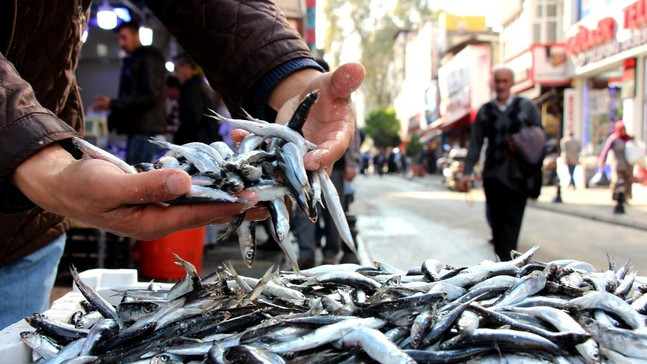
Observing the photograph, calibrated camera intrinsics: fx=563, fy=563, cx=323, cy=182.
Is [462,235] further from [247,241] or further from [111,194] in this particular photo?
[111,194]

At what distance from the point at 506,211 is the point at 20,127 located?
5848mm

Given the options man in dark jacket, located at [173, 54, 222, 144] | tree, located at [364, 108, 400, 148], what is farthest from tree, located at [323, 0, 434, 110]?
man in dark jacket, located at [173, 54, 222, 144]

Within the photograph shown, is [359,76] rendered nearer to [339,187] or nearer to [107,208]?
[107,208]

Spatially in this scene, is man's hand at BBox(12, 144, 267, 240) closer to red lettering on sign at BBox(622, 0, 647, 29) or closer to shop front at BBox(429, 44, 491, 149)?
red lettering on sign at BBox(622, 0, 647, 29)

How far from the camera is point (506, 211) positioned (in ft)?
21.4

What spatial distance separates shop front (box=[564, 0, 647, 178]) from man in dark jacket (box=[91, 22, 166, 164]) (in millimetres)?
16720

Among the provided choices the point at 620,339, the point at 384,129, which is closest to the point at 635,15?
the point at 620,339

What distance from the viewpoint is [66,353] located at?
166 cm

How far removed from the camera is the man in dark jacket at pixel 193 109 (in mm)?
7531

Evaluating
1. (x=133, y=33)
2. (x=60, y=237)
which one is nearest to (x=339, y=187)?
(x=133, y=33)

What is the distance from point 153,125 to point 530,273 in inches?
223

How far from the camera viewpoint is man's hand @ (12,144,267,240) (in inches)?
54.6

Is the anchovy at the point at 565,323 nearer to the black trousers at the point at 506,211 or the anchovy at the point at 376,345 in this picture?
the anchovy at the point at 376,345

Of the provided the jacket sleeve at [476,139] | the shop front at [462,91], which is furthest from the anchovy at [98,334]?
the shop front at [462,91]
